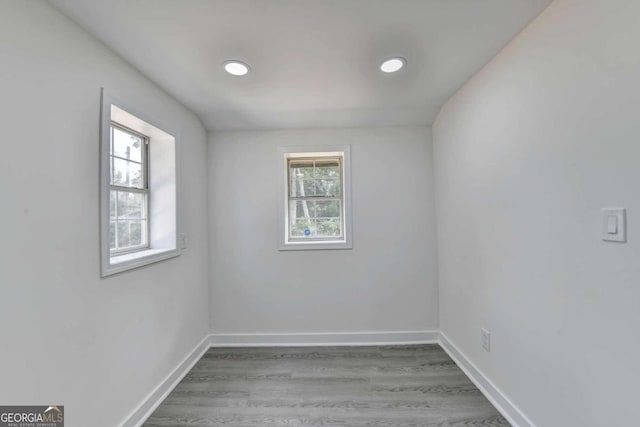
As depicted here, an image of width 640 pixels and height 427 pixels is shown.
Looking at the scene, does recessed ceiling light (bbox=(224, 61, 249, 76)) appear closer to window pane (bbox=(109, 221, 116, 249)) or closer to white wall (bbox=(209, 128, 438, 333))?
Answer: white wall (bbox=(209, 128, 438, 333))

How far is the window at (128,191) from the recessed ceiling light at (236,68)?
819 millimetres

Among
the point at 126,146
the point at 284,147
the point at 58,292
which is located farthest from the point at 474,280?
the point at 126,146

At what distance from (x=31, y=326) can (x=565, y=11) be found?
8.77 ft

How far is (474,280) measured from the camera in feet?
6.98

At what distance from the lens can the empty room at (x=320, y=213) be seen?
115cm

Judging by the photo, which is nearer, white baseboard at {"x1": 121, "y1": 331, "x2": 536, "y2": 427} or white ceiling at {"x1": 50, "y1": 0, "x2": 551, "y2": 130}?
white ceiling at {"x1": 50, "y1": 0, "x2": 551, "y2": 130}

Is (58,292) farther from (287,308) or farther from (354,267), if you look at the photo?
(354,267)

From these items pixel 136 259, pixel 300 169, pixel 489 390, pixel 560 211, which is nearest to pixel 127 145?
pixel 136 259

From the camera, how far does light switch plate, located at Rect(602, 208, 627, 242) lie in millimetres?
1056

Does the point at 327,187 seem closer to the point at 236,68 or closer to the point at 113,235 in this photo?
the point at 236,68

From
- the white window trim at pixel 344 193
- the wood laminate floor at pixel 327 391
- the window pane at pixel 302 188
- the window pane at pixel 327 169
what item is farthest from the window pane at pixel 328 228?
the wood laminate floor at pixel 327 391

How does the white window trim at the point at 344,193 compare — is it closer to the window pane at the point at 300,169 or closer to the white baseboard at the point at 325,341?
the window pane at the point at 300,169

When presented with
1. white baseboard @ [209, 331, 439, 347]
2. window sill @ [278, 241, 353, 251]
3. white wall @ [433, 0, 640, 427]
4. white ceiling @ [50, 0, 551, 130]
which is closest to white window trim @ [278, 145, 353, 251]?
window sill @ [278, 241, 353, 251]

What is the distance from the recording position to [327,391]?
2082 millimetres
